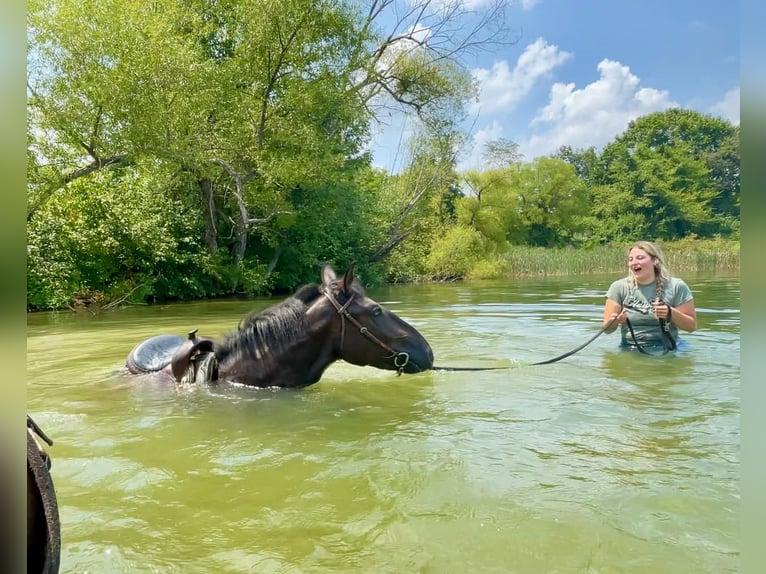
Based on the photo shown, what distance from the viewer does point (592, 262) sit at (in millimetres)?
31359

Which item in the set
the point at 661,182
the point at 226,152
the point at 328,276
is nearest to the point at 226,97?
the point at 226,152

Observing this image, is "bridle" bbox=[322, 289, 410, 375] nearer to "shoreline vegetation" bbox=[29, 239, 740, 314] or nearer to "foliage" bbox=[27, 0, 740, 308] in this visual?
"foliage" bbox=[27, 0, 740, 308]

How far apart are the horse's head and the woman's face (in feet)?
9.02

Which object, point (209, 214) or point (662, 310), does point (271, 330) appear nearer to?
point (662, 310)

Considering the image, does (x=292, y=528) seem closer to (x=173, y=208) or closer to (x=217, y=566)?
(x=217, y=566)

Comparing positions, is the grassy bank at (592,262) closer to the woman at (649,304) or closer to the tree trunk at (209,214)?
the tree trunk at (209,214)

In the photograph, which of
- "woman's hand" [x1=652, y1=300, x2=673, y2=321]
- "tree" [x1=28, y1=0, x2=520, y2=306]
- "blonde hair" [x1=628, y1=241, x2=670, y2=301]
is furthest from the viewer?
"tree" [x1=28, y1=0, x2=520, y2=306]

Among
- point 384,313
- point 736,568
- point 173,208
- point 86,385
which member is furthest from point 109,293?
point 736,568

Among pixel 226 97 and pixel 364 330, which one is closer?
pixel 364 330

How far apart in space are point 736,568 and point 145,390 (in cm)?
421

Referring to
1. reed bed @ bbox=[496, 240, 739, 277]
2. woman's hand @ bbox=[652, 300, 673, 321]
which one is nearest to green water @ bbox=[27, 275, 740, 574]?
woman's hand @ bbox=[652, 300, 673, 321]

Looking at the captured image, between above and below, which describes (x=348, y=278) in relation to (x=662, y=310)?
above

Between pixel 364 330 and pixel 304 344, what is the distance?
1.63 ft

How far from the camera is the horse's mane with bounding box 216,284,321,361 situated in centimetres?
464
